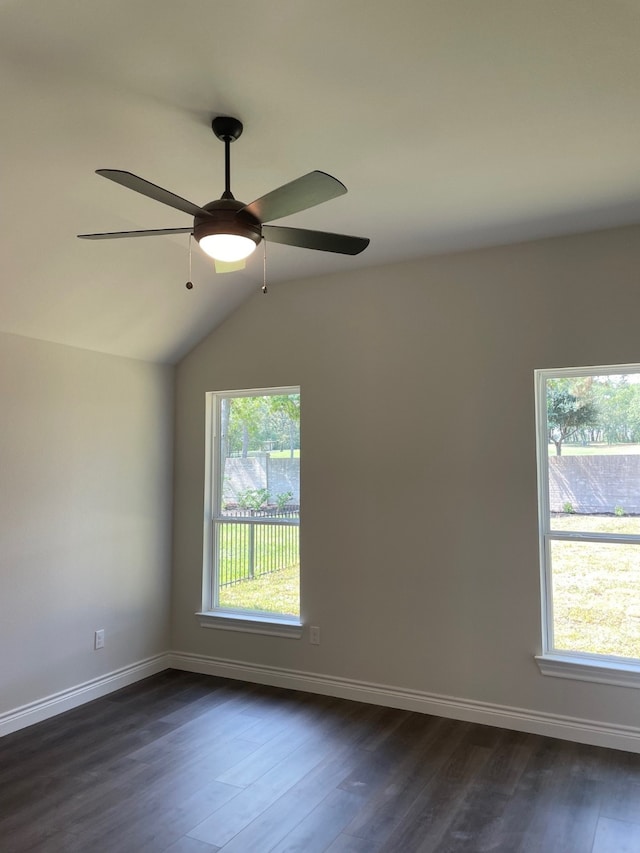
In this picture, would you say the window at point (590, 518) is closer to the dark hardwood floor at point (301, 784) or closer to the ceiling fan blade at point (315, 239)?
the dark hardwood floor at point (301, 784)

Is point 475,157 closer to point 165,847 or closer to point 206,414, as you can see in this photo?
point 206,414

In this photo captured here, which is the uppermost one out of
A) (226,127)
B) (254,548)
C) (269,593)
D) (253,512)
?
(226,127)

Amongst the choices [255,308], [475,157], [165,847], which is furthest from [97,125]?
[165,847]

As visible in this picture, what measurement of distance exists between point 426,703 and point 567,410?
1.91 m

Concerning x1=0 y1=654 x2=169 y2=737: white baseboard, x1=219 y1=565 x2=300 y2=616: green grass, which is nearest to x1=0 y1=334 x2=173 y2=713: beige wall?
x1=0 y1=654 x2=169 y2=737: white baseboard

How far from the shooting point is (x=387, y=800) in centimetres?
266

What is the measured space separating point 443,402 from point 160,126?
217cm

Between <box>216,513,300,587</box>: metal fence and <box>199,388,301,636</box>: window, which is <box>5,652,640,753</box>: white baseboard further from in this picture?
<box>216,513,300,587</box>: metal fence

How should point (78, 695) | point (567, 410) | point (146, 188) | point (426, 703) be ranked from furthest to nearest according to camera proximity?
point (78, 695) → point (426, 703) → point (567, 410) → point (146, 188)

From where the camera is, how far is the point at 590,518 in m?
3.36

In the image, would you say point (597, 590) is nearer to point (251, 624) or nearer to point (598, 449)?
point (598, 449)

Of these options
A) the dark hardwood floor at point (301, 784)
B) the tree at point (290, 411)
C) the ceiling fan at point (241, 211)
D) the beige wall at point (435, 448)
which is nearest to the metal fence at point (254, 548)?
the beige wall at point (435, 448)

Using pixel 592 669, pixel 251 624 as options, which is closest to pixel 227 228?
pixel 592 669

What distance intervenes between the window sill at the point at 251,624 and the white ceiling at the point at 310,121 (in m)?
2.22
